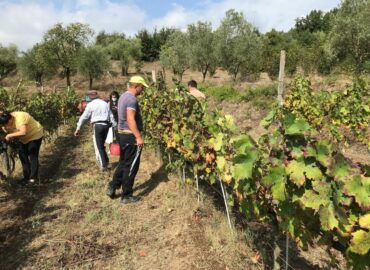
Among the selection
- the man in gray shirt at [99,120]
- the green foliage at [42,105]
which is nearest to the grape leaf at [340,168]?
the man in gray shirt at [99,120]

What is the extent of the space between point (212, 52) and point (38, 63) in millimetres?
18083

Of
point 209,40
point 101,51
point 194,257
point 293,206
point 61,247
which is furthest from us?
point 101,51

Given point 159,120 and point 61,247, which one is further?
point 159,120

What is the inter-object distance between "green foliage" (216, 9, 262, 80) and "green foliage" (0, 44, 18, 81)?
2768 cm

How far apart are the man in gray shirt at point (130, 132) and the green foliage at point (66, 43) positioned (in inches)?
1398

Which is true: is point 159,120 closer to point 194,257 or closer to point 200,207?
point 200,207

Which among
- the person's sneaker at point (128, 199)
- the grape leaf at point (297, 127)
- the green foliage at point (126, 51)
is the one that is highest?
the green foliage at point (126, 51)

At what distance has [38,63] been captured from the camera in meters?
39.5

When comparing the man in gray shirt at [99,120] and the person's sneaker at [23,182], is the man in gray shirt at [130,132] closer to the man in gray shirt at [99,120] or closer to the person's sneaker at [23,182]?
the man in gray shirt at [99,120]

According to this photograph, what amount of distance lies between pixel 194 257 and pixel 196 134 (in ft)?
5.31

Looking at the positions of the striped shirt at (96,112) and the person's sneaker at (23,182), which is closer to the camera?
the person's sneaker at (23,182)

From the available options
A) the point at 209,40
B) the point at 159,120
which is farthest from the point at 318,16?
the point at 159,120

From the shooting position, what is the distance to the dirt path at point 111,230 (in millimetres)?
4156

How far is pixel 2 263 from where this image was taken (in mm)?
4219
